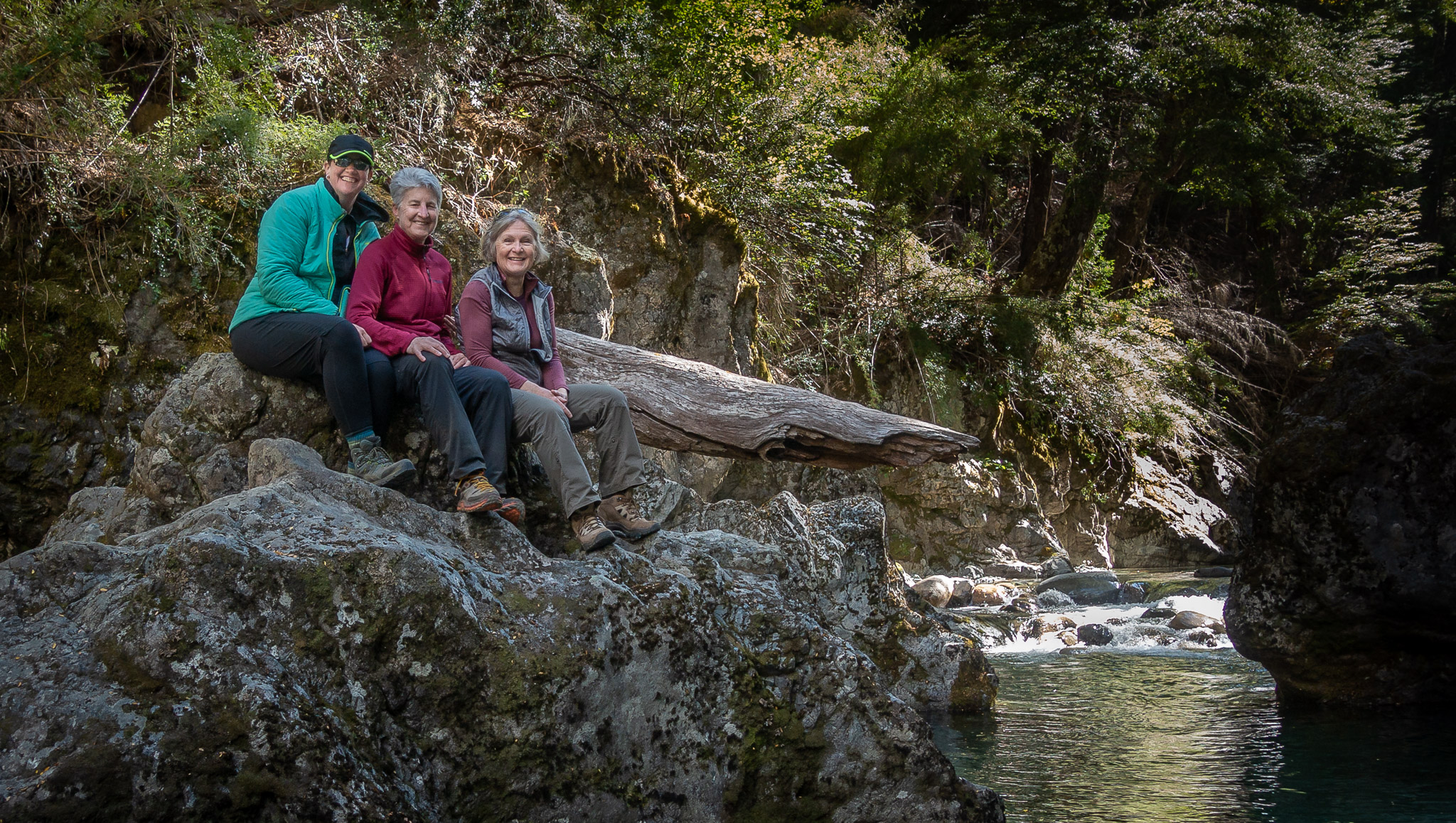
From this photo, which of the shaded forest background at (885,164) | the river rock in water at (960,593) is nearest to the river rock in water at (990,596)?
the river rock in water at (960,593)

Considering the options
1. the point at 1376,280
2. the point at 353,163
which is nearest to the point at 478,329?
the point at 353,163

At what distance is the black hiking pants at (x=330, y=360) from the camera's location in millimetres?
3594

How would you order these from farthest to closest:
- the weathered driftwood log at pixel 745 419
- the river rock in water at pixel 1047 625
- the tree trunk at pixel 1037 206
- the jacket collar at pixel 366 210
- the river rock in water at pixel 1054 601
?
the tree trunk at pixel 1037 206, the river rock in water at pixel 1054 601, the river rock in water at pixel 1047 625, the weathered driftwood log at pixel 745 419, the jacket collar at pixel 366 210

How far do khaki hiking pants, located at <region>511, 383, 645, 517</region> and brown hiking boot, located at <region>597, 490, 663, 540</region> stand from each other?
0.13 ft

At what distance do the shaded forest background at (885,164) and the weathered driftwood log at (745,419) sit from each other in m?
2.97

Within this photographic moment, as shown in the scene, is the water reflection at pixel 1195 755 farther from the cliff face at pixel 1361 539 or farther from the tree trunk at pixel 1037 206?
the tree trunk at pixel 1037 206

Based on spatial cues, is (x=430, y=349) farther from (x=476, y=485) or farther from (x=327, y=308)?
(x=476, y=485)

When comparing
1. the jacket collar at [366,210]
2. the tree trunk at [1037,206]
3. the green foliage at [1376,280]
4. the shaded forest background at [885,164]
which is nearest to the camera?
the jacket collar at [366,210]

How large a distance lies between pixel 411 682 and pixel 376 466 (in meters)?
1.15

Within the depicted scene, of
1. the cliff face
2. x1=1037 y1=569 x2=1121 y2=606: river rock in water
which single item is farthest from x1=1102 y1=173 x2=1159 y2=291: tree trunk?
the cliff face

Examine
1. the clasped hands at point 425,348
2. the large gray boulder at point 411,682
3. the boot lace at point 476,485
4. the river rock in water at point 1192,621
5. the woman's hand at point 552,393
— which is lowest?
the river rock in water at point 1192,621

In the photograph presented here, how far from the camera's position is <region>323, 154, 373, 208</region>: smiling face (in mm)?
3979

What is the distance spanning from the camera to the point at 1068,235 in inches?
570

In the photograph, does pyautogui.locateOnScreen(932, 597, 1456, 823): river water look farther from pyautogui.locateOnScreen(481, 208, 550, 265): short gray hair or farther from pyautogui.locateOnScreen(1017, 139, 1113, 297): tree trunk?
pyautogui.locateOnScreen(1017, 139, 1113, 297): tree trunk
